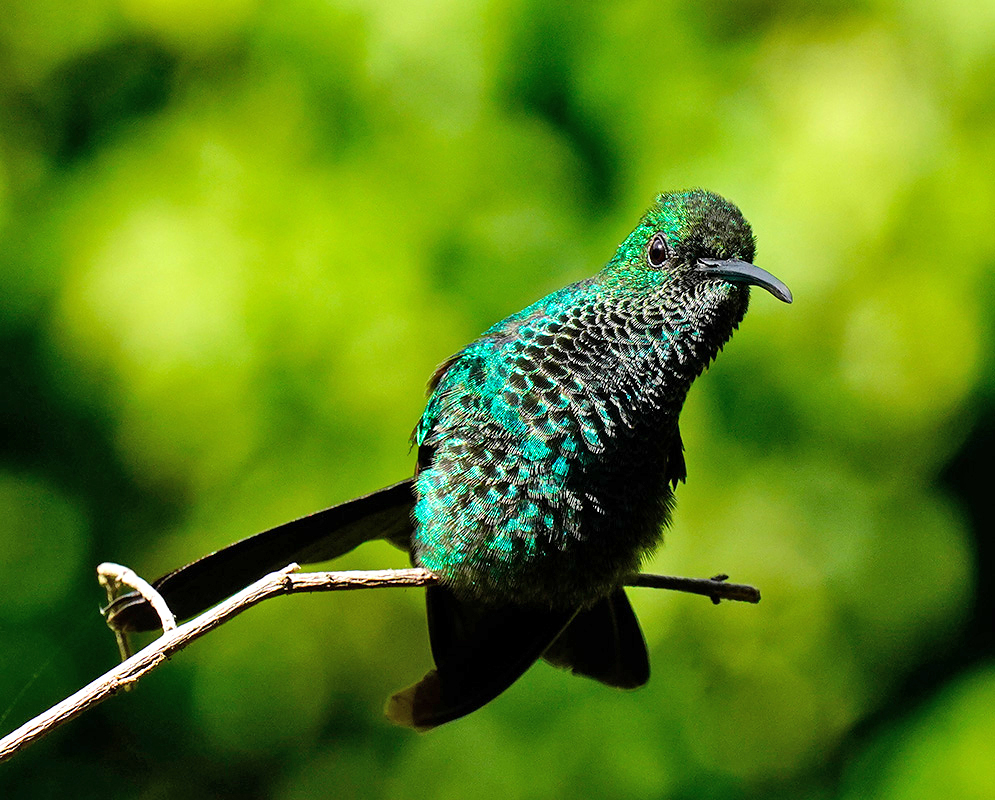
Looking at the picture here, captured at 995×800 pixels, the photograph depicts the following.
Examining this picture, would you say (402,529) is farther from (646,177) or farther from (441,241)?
(646,177)

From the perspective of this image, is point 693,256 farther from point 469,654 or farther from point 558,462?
point 469,654

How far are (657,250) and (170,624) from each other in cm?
129

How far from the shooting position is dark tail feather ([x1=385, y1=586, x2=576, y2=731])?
88.9 inches

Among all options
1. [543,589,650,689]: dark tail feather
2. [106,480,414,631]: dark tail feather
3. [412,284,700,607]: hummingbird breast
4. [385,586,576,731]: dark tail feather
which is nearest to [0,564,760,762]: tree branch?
[106,480,414,631]: dark tail feather

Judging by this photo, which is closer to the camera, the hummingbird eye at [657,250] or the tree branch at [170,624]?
the tree branch at [170,624]

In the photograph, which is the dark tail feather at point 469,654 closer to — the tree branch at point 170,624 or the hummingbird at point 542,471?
the hummingbird at point 542,471

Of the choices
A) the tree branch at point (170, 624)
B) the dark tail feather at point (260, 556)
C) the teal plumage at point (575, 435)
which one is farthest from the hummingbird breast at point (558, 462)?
the tree branch at point (170, 624)

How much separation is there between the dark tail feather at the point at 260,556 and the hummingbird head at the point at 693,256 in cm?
71

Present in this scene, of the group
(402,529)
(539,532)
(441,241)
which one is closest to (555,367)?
(539,532)

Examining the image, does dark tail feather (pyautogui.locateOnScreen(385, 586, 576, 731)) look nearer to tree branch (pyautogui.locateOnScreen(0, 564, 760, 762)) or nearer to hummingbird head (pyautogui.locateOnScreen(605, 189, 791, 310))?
tree branch (pyautogui.locateOnScreen(0, 564, 760, 762))

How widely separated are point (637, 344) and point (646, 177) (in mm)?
1163

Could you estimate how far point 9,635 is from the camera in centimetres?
306

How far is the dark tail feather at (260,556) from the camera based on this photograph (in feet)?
6.08

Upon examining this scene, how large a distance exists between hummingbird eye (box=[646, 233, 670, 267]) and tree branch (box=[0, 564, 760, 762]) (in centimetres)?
87
